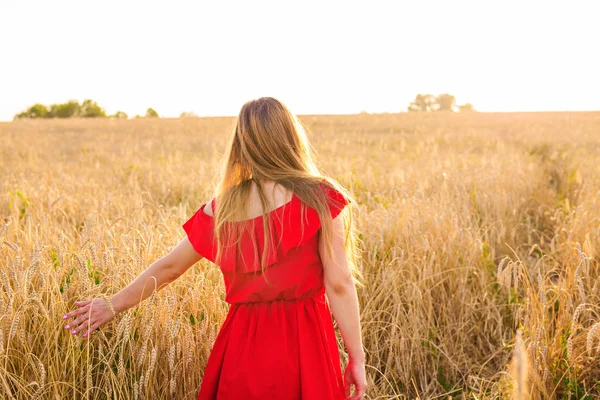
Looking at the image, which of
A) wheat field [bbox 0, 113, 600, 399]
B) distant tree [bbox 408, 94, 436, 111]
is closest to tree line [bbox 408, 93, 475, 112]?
distant tree [bbox 408, 94, 436, 111]

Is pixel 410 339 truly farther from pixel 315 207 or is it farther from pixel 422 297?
pixel 315 207

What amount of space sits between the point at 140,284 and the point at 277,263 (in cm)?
56

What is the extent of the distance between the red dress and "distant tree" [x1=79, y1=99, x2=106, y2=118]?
50.8 meters

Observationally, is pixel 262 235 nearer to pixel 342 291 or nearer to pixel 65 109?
pixel 342 291

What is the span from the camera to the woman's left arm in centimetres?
201

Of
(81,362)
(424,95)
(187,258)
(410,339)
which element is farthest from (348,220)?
(424,95)

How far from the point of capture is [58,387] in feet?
6.94

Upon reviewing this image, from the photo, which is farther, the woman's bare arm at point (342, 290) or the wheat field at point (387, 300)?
the wheat field at point (387, 300)

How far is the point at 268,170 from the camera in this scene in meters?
1.89

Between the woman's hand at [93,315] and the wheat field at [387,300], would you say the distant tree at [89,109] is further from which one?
the woman's hand at [93,315]

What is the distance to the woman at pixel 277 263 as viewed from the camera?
1.85 m

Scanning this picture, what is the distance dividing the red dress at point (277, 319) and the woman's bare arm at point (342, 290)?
0.21 ft

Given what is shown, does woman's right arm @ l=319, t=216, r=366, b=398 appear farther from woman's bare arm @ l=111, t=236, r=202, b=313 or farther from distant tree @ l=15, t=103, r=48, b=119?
distant tree @ l=15, t=103, r=48, b=119

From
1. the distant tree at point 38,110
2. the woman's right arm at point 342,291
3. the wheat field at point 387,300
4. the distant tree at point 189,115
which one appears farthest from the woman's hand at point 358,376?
the distant tree at point 38,110
